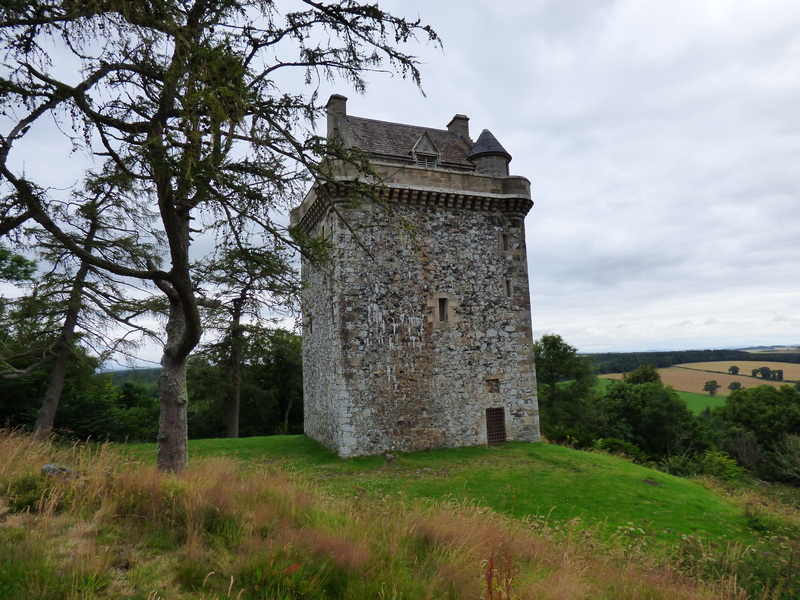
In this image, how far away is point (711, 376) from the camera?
219 ft

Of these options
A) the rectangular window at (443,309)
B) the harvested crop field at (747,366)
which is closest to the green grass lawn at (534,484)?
the rectangular window at (443,309)

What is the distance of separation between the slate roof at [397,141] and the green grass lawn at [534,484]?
36.8ft

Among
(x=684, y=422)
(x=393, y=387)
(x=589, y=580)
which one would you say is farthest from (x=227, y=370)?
(x=684, y=422)

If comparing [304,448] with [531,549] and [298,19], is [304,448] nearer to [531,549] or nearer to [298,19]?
[531,549]

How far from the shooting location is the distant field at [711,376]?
57.0 m

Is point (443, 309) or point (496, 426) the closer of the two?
point (443, 309)

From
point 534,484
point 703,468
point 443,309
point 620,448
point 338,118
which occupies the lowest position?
point 703,468

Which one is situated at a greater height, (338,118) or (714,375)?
(338,118)

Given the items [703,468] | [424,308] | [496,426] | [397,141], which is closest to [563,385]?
[703,468]

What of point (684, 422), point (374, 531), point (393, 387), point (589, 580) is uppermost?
point (393, 387)

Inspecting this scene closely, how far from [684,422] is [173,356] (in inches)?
1386

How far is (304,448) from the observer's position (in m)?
16.5

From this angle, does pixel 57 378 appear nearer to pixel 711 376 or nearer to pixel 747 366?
pixel 711 376

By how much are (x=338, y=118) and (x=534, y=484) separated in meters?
14.7
